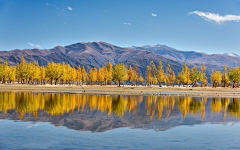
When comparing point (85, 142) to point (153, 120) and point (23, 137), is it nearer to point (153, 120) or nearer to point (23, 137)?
point (23, 137)

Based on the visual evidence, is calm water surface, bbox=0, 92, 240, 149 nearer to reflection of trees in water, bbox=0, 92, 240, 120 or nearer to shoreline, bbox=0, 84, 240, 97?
reflection of trees in water, bbox=0, 92, 240, 120

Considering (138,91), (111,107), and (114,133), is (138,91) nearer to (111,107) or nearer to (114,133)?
(111,107)

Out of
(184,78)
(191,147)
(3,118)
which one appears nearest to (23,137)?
(3,118)

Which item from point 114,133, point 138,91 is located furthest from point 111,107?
point 138,91

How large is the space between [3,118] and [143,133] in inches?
522

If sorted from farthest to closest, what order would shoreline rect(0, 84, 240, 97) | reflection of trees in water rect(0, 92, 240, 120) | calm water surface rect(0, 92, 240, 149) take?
shoreline rect(0, 84, 240, 97), reflection of trees in water rect(0, 92, 240, 120), calm water surface rect(0, 92, 240, 149)

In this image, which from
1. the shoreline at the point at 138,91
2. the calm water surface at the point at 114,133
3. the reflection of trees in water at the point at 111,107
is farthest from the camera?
the shoreline at the point at 138,91

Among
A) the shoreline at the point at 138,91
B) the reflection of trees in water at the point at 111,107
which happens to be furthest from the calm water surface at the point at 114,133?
the shoreline at the point at 138,91

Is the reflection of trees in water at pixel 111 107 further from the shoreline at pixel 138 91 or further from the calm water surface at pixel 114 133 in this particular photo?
the shoreline at pixel 138 91

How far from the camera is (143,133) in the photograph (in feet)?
53.3

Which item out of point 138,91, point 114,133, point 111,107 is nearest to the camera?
point 114,133

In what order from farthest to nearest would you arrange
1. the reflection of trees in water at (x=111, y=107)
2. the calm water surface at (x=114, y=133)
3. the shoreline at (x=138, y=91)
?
1. the shoreline at (x=138, y=91)
2. the reflection of trees in water at (x=111, y=107)
3. the calm water surface at (x=114, y=133)

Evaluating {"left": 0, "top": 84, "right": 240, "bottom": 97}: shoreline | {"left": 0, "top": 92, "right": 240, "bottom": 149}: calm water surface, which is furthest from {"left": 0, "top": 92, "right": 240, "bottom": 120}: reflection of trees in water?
{"left": 0, "top": 84, "right": 240, "bottom": 97}: shoreline

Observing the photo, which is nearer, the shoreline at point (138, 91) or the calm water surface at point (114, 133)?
the calm water surface at point (114, 133)
